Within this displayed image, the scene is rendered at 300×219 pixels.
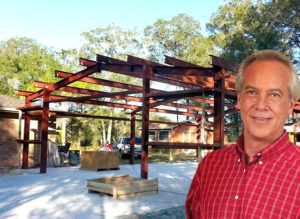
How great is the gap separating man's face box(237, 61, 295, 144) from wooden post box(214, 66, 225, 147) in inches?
302

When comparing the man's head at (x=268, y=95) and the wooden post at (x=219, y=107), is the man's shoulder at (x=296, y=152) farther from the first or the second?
the wooden post at (x=219, y=107)

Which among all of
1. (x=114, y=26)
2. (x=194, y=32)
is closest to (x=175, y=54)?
(x=194, y=32)

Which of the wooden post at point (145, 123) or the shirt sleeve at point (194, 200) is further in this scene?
the wooden post at point (145, 123)

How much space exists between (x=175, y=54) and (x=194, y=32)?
355 cm

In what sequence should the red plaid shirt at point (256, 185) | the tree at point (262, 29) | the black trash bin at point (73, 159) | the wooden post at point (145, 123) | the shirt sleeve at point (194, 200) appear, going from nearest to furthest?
1. the red plaid shirt at point (256, 185)
2. the shirt sleeve at point (194, 200)
3. the wooden post at point (145, 123)
4. the black trash bin at point (73, 159)
5. the tree at point (262, 29)

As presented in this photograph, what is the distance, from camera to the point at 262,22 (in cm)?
2670

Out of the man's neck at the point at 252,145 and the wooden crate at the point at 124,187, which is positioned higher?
the man's neck at the point at 252,145

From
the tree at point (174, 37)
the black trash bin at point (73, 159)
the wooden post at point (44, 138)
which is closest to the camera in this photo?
the wooden post at point (44, 138)

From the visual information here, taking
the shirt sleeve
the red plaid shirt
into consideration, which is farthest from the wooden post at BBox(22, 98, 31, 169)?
the red plaid shirt

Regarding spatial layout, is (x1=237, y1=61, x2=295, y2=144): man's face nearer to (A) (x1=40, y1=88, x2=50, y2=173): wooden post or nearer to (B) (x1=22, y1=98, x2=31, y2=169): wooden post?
(A) (x1=40, y1=88, x2=50, y2=173): wooden post

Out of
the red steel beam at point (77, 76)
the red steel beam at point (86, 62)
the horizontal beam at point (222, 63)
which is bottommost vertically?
the horizontal beam at point (222, 63)

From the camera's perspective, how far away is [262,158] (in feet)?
5.27

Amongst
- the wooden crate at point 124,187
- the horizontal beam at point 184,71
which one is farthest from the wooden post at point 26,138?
the horizontal beam at point 184,71

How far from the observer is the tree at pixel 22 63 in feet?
170
